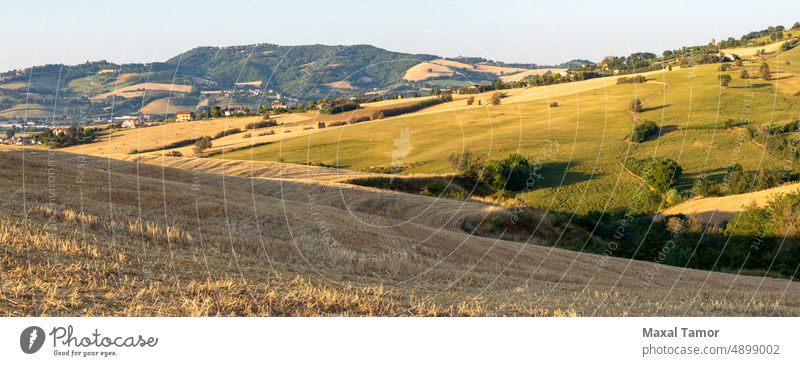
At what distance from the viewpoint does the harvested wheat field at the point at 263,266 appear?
43.5ft

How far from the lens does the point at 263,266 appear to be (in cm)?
1761

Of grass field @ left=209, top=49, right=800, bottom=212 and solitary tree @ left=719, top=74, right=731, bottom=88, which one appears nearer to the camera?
grass field @ left=209, top=49, right=800, bottom=212

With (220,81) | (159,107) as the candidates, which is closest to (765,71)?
(220,81)

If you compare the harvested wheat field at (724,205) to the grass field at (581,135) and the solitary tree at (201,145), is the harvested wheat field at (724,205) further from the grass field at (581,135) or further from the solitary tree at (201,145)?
the solitary tree at (201,145)

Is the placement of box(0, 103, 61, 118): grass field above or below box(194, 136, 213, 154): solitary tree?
above

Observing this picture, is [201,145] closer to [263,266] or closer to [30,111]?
[30,111]

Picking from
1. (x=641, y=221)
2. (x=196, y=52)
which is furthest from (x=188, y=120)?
(x=641, y=221)

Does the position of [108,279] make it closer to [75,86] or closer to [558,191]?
[75,86]

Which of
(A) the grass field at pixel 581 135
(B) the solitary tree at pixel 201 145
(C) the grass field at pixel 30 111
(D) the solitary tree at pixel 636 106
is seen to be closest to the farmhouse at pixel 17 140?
(C) the grass field at pixel 30 111

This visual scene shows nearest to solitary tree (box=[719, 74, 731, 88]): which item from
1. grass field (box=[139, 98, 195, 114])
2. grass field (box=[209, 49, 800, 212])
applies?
grass field (box=[209, 49, 800, 212])

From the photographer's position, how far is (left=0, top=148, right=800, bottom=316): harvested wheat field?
43.5 ft

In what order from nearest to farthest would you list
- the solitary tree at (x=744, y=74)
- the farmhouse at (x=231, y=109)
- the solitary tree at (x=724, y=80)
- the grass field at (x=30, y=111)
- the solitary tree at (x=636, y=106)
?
the grass field at (x=30, y=111) < the farmhouse at (x=231, y=109) < the solitary tree at (x=636, y=106) < the solitary tree at (x=724, y=80) < the solitary tree at (x=744, y=74)

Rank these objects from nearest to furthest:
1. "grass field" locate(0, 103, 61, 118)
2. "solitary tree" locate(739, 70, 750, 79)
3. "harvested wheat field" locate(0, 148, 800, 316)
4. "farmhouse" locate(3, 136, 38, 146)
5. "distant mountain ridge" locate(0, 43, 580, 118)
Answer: "harvested wheat field" locate(0, 148, 800, 316), "farmhouse" locate(3, 136, 38, 146), "grass field" locate(0, 103, 61, 118), "distant mountain ridge" locate(0, 43, 580, 118), "solitary tree" locate(739, 70, 750, 79)

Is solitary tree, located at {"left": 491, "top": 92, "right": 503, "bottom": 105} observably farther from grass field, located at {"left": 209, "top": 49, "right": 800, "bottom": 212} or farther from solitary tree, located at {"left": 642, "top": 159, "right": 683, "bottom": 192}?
solitary tree, located at {"left": 642, "top": 159, "right": 683, "bottom": 192}
